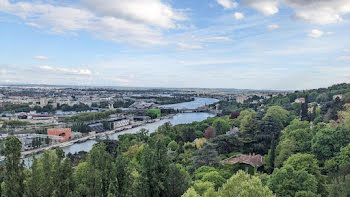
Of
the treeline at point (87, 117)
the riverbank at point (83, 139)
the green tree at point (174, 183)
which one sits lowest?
the riverbank at point (83, 139)

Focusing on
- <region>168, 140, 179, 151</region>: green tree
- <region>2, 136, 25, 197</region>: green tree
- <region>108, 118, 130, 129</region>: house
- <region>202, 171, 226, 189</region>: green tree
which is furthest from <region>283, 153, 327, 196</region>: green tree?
<region>108, 118, 130, 129</region>: house

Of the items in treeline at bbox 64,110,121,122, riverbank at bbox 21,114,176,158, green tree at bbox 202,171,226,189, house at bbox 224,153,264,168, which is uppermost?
green tree at bbox 202,171,226,189

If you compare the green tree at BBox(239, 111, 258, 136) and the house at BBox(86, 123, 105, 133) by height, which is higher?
the green tree at BBox(239, 111, 258, 136)

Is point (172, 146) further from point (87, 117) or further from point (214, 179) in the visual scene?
point (87, 117)

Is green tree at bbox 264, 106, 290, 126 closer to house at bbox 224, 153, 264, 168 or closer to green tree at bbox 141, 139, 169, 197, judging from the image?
house at bbox 224, 153, 264, 168

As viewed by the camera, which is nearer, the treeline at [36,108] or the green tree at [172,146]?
the green tree at [172,146]

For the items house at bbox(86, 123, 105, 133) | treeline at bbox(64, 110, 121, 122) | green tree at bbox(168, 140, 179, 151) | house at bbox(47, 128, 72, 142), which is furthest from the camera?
treeline at bbox(64, 110, 121, 122)

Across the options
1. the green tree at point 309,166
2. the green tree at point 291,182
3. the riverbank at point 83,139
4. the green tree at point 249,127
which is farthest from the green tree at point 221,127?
the riverbank at point 83,139

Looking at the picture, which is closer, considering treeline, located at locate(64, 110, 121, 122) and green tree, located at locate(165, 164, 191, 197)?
green tree, located at locate(165, 164, 191, 197)

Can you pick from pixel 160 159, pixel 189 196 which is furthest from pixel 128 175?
pixel 189 196

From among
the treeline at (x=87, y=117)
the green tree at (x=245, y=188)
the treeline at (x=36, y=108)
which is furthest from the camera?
the treeline at (x=36, y=108)

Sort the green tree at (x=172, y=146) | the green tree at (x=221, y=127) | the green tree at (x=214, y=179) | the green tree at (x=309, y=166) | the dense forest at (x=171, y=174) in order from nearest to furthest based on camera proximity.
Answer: the dense forest at (x=171, y=174), the green tree at (x=309, y=166), the green tree at (x=214, y=179), the green tree at (x=172, y=146), the green tree at (x=221, y=127)

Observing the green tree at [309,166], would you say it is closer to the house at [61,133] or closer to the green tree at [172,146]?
the green tree at [172,146]
